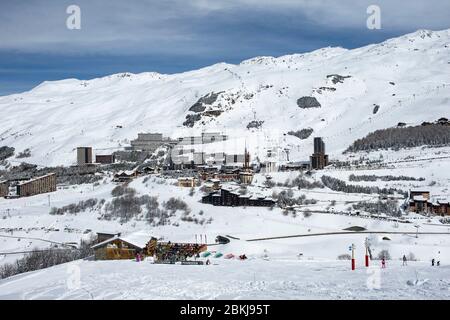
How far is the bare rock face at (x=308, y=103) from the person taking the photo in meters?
79.9

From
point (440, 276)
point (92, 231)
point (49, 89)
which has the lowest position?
point (92, 231)

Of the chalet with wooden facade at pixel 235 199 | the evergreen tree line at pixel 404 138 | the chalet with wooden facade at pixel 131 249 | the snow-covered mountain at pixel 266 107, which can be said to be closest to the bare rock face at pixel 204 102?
the snow-covered mountain at pixel 266 107

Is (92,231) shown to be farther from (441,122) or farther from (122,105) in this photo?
(122,105)

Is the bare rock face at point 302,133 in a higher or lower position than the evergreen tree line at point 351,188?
higher

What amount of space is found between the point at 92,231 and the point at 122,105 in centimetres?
8185

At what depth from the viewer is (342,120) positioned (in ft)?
238

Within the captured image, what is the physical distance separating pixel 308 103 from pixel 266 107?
6774mm

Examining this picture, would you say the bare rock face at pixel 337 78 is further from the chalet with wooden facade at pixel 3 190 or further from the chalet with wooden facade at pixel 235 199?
the chalet with wooden facade at pixel 3 190

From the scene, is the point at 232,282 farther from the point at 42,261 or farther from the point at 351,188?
the point at 351,188

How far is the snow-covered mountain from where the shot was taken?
223 feet

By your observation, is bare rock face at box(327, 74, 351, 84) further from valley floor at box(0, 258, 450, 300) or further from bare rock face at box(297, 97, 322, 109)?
valley floor at box(0, 258, 450, 300)

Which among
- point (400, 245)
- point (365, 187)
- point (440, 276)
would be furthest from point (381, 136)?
point (440, 276)

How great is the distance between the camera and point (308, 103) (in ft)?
264
